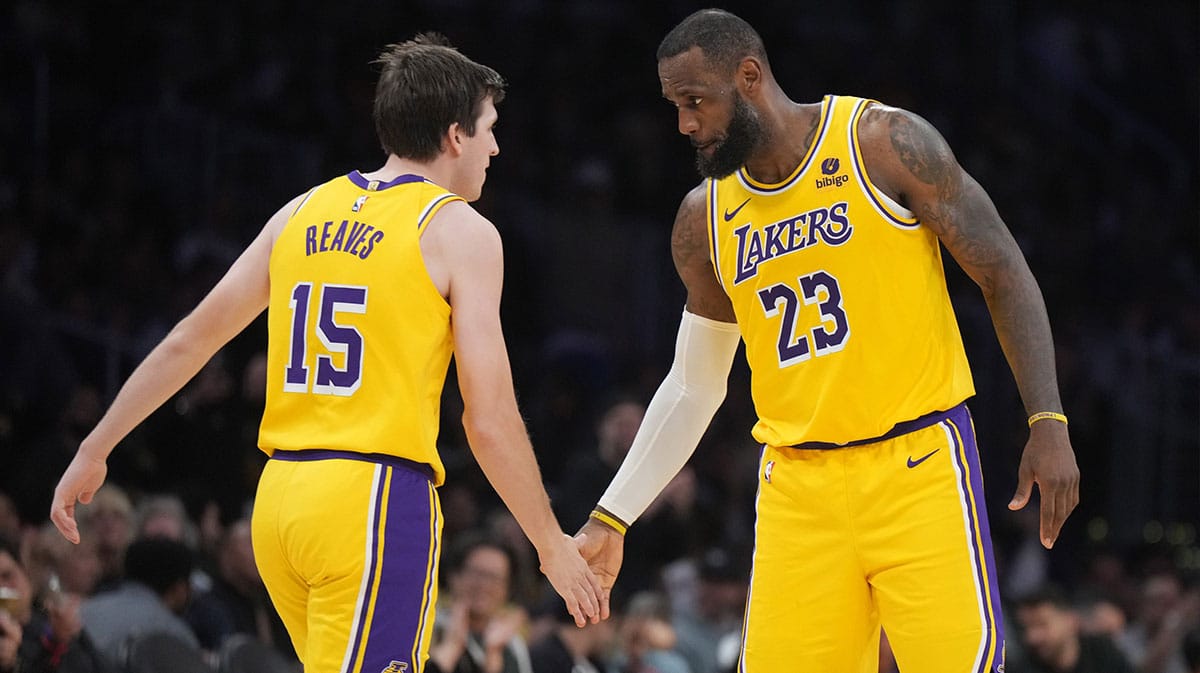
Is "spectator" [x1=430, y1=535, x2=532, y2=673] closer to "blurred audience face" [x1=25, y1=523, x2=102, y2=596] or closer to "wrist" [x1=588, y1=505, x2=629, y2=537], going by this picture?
"blurred audience face" [x1=25, y1=523, x2=102, y2=596]

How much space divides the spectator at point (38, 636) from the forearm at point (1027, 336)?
3.84 metres

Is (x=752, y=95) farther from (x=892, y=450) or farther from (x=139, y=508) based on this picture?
(x=139, y=508)

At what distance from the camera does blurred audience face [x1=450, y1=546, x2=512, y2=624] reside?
7.62m

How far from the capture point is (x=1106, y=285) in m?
14.8

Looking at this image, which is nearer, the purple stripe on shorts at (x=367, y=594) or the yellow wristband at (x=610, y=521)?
the purple stripe on shorts at (x=367, y=594)

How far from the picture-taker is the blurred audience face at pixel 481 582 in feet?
25.0

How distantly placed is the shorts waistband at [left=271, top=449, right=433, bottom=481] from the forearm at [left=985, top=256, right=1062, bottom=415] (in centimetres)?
172

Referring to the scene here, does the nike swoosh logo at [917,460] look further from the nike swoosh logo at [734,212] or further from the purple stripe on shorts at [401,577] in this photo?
the purple stripe on shorts at [401,577]

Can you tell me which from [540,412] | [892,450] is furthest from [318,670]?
[540,412]

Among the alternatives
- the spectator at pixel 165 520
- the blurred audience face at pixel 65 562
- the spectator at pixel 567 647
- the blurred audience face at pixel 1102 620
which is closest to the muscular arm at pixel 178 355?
the spectator at pixel 165 520

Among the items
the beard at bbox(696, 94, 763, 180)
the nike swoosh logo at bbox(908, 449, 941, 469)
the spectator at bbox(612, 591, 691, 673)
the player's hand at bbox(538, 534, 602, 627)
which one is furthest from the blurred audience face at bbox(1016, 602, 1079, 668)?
the player's hand at bbox(538, 534, 602, 627)

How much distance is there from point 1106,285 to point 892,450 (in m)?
10.9

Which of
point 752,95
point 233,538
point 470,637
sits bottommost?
point 470,637

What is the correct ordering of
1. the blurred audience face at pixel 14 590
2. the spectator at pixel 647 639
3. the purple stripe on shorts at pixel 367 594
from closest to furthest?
the purple stripe on shorts at pixel 367 594 → the blurred audience face at pixel 14 590 → the spectator at pixel 647 639
